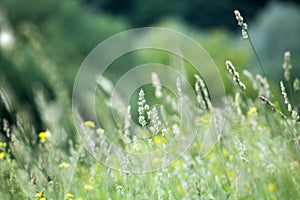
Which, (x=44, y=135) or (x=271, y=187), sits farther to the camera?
(x=44, y=135)

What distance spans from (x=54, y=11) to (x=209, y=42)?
4.18 metres

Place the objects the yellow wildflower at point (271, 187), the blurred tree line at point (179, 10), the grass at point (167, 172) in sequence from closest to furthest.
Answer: the grass at point (167, 172), the yellow wildflower at point (271, 187), the blurred tree line at point (179, 10)

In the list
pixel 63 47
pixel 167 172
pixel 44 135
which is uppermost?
pixel 63 47

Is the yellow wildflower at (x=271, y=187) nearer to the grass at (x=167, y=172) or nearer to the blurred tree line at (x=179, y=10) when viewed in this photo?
the grass at (x=167, y=172)

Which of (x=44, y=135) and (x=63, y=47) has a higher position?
(x=63, y=47)

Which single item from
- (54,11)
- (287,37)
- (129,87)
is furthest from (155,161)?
(287,37)

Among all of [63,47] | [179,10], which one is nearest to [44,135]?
[63,47]

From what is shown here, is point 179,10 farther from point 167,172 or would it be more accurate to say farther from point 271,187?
point 167,172

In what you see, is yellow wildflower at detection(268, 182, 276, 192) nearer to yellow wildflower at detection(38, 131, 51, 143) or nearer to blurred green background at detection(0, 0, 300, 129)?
yellow wildflower at detection(38, 131, 51, 143)

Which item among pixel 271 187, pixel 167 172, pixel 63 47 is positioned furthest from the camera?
pixel 63 47

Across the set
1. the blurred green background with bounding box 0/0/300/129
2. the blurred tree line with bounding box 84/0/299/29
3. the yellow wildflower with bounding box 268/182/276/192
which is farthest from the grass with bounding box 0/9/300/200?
the blurred tree line with bounding box 84/0/299/29

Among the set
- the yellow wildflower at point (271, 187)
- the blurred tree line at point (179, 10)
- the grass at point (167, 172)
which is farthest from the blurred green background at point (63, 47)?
the blurred tree line at point (179, 10)

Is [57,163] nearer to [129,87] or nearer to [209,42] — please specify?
[129,87]

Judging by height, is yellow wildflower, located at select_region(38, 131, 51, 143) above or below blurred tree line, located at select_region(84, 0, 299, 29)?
below
